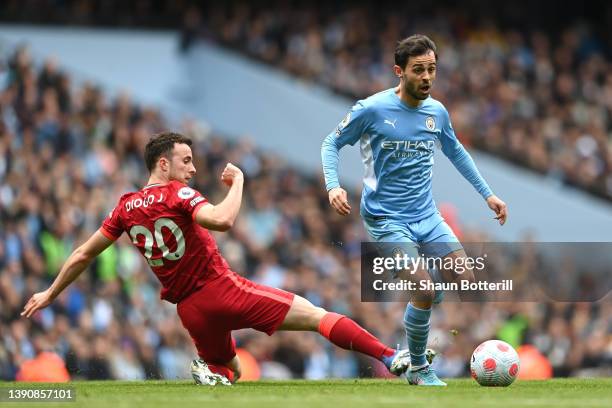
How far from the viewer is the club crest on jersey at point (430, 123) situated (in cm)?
1024

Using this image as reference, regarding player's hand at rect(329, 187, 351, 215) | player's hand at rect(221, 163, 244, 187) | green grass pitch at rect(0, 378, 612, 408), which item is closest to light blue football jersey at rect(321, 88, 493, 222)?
player's hand at rect(329, 187, 351, 215)

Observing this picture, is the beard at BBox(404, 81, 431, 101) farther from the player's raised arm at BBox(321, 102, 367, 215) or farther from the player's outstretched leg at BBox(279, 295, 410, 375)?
the player's outstretched leg at BBox(279, 295, 410, 375)

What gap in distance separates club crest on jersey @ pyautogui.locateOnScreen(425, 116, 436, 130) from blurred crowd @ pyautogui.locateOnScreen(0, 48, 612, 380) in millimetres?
3688

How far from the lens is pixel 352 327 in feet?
32.7

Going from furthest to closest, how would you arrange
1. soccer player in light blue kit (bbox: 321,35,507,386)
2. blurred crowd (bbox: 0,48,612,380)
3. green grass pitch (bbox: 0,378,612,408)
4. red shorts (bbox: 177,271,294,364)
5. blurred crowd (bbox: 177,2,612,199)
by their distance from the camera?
blurred crowd (bbox: 177,2,612,199) → blurred crowd (bbox: 0,48,612,380) → soccer player in light blue kit (bbox: 321,35,507,386) → red shorts (bbox: 177,271,294,364) → green grass pitch (bbox: 0,378,612,408)

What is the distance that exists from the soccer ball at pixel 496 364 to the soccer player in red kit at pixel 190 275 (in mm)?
546

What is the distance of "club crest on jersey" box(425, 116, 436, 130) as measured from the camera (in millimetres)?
10242

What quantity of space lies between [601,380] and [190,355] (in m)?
6.46

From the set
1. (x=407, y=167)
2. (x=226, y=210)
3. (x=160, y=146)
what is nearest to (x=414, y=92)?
(x=407, y=167)

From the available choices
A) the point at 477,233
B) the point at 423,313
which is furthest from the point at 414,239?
the point at 477,233

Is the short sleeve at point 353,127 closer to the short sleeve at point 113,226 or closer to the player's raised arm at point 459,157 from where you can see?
the player's raised arm at point 459,157

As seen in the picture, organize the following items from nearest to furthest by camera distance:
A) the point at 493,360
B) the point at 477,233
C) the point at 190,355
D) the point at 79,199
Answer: the point at 493,360 < the point at 190,355 < the point at 79,199 < the point at 477,233

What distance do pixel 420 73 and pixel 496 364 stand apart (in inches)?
87.1

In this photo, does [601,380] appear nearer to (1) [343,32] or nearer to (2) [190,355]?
(2) [190,355]
